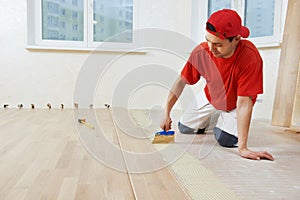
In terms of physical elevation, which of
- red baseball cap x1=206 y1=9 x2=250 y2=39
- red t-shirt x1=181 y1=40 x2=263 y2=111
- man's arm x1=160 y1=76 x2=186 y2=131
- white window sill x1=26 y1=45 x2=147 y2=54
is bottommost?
man's arm x1=160 y1=76 x2=186 y2=131

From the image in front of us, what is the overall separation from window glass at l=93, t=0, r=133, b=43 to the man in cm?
188

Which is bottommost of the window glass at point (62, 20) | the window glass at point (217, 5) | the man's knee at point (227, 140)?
the man's knee at point (227, 140)

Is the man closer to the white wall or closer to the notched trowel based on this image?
the notched trowel

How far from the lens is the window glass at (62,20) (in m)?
3.39

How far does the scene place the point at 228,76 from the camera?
159cm

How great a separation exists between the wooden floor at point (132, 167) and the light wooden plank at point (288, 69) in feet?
1.12

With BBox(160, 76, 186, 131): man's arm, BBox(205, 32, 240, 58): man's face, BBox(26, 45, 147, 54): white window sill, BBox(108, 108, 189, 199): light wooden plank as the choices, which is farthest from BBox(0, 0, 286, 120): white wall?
BBox(205, 32, 240, 58): man's face

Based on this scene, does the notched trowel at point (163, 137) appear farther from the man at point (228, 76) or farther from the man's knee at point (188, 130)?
the man's knee at point (188, 130)

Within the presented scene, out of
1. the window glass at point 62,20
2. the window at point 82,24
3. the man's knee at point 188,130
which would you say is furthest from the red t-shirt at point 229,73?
the window glass at point 62,20

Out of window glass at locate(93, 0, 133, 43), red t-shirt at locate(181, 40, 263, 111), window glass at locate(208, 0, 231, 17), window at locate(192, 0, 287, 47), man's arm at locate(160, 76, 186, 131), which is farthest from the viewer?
window glass at locate(93, 0, 133, 43)

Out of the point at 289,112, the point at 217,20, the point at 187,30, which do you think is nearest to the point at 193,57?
the point at 217,20

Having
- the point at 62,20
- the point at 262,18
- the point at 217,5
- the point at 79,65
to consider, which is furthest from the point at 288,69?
the point at 62,20

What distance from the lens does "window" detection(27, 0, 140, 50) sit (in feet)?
11.0

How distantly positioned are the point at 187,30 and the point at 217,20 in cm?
217
